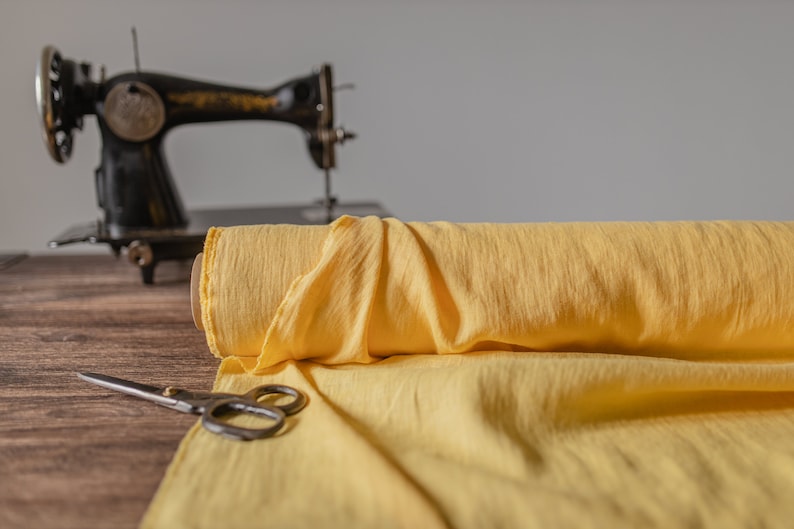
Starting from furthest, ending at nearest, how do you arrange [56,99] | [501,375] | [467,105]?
1. [467,105]
2. [56,99]
3. [501,375]

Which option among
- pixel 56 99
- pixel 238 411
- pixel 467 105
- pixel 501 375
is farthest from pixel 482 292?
pixel 467 105

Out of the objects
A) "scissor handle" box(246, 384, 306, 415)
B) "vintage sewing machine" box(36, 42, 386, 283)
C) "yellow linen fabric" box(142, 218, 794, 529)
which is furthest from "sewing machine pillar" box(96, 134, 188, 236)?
"scissor handle" box(246, 384, 306, 415)

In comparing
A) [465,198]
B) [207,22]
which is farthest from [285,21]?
[465,198]

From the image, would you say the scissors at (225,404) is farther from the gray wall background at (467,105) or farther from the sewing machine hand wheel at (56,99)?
the gray wall background at (467,105)

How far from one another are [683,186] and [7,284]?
5.30 ft

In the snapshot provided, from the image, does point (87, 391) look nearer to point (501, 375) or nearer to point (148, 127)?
point (501, 375)

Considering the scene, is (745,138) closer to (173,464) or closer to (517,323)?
(517,323)

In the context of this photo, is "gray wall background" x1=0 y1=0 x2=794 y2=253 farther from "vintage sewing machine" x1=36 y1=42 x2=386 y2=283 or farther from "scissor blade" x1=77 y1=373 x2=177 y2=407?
"scissor blade" x1=77 y1=373 x2=177 y2=407

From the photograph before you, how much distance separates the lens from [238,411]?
50cm

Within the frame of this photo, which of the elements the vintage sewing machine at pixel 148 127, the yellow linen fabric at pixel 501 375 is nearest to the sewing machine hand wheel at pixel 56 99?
the vintage sewing machine at pixel 148 127

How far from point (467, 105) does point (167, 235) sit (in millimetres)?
948

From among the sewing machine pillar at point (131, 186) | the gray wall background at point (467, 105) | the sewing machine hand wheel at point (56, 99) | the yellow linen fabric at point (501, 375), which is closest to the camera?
the yellow linen fabric at point (501, 375)

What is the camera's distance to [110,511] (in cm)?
38

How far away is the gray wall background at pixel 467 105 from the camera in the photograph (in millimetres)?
1532
